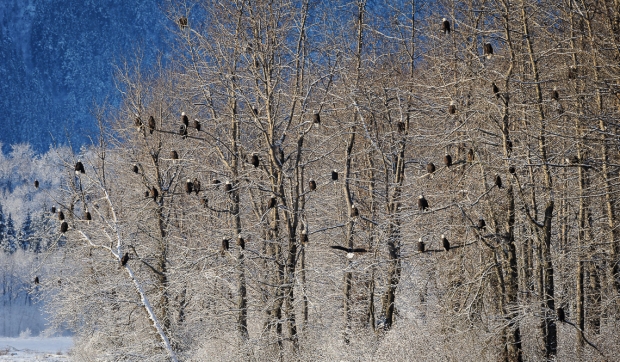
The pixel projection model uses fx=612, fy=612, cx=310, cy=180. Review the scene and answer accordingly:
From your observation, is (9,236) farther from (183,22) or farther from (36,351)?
(183,22)

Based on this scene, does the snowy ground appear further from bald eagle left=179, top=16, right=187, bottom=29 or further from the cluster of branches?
bald eagle left=179, top=16, right=187, bottom=29

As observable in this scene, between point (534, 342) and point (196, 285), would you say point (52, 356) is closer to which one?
point (196, 285)

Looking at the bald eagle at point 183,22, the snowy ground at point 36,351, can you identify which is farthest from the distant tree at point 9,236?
the bald eagle at point 183,22

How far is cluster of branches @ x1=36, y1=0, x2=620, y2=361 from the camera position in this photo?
9.79m

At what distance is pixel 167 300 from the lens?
51.8ft

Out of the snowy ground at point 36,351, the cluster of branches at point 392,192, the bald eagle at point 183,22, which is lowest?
the snowy ground at point 36,351

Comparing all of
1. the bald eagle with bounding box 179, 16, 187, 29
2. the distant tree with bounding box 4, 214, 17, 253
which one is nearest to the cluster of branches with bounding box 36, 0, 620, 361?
the bald eagle with bounding box 179, 16, 187, 29

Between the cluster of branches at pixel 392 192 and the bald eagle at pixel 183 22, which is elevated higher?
the bald eagle at pixel 183 22

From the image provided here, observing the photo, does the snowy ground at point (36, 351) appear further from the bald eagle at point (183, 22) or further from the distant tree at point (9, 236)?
the distant tree at point (9, 236)

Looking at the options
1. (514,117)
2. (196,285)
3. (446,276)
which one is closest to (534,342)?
(446,276)

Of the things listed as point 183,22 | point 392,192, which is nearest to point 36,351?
point 183,22

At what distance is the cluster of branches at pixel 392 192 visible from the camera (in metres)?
9.79

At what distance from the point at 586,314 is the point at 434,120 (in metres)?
6.09

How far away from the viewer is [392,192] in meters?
12.8
